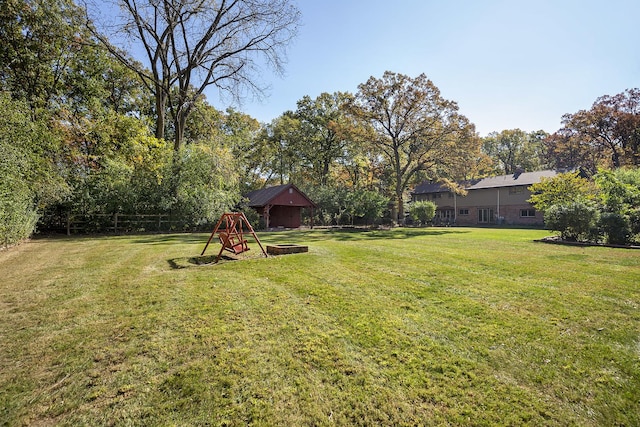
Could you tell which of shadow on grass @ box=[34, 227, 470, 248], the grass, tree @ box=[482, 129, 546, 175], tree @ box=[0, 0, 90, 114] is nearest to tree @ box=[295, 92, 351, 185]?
shadow on grass @ box=[34, 227, 470, 248]

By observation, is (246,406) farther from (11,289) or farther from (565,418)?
(11,289)

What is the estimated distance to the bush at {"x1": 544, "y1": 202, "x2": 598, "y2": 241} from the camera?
39.5 ft

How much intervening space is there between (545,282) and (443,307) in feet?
9.43

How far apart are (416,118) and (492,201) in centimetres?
1613

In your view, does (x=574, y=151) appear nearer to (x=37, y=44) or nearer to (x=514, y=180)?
(x=514, y=180)

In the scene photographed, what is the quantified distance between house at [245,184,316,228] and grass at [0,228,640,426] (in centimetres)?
1839

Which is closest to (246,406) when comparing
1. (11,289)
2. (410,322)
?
(410,322)

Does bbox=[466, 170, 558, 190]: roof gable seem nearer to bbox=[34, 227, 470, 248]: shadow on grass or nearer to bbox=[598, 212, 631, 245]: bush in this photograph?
bbox=[34, 227, 470, 248]: shadow on grass

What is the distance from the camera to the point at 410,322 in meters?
3.81

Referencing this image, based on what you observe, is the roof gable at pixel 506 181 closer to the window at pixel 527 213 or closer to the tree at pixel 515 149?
the window at pixel 527 213

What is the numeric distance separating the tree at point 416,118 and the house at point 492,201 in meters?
8.91

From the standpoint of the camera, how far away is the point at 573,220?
40.9 ft

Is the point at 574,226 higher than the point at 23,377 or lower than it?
higher

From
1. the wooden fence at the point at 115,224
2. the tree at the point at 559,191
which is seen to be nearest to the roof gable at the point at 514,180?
the tree at the point at 559,191
